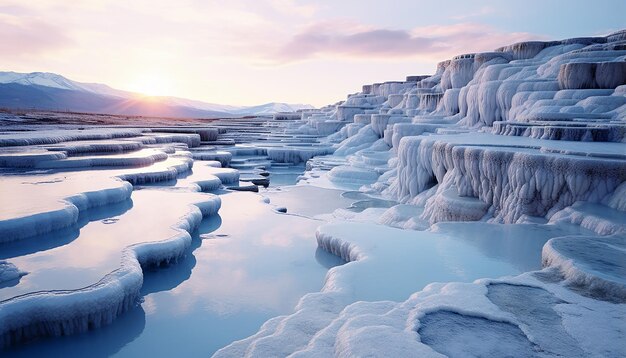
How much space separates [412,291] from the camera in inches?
150

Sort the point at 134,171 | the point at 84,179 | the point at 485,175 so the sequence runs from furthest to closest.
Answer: the point at 134,171 < the point at 84,179 < the point at 485,175

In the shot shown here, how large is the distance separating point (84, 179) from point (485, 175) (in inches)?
282

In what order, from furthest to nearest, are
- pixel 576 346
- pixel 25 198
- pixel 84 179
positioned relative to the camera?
1. pixel 84 179
2. pixel 25 198
3. pixel 576 346

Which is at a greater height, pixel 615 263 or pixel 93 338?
pixel 615 263

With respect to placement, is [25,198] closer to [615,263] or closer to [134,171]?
[134,171]

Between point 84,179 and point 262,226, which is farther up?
point 84,179

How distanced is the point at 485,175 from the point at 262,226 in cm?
368

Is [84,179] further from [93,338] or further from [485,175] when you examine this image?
[485,175]

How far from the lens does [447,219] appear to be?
7.04 m

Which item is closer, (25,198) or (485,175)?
(25,198)

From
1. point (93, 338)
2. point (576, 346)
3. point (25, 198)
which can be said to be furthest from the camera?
point (25, 198)

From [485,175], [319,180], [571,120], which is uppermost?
[571,120]

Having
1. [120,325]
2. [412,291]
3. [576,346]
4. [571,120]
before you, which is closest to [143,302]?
[120,325]

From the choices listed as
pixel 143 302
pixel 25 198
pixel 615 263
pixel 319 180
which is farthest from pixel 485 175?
pixel 319 180
